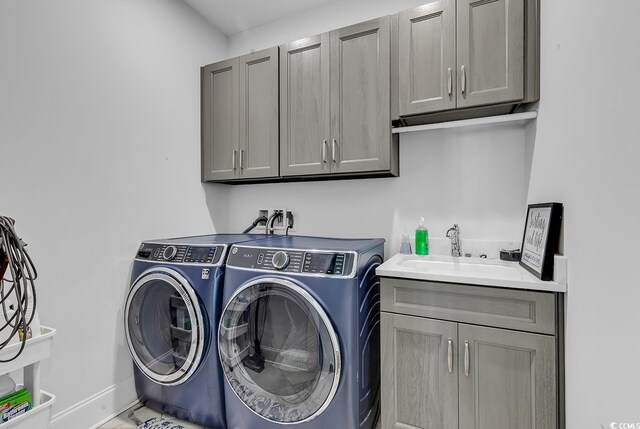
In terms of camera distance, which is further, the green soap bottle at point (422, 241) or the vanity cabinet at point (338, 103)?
the green soap bottle at point (422, 241)

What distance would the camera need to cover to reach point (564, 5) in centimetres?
115

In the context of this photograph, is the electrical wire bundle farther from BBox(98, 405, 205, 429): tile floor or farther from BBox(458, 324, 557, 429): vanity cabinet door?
BBox(458, 324, 557, 429): vanity cabinet door

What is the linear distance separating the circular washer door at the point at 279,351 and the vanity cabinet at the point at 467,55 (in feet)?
4.11

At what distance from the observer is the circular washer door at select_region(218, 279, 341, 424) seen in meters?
1.38

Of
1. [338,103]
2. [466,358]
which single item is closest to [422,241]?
[466,358]

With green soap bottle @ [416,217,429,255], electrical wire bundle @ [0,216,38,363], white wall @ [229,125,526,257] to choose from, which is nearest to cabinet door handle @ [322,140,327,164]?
white wall @ [229,125,526,257]

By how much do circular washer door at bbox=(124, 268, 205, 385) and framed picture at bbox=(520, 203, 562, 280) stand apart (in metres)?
1.68

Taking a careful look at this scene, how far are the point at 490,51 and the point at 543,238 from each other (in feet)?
3.22

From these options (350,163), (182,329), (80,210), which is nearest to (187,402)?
(182,329)

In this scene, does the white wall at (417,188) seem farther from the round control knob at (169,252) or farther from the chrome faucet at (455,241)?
the round control knob at (169,252)

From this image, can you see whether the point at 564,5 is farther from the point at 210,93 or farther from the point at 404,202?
the point at 210,93

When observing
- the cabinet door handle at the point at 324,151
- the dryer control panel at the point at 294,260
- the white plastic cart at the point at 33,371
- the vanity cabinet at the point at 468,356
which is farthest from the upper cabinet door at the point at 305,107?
the white plastic cart at the point at 33,371

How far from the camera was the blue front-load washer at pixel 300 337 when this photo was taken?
1.34 metres

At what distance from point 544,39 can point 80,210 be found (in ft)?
8.28
